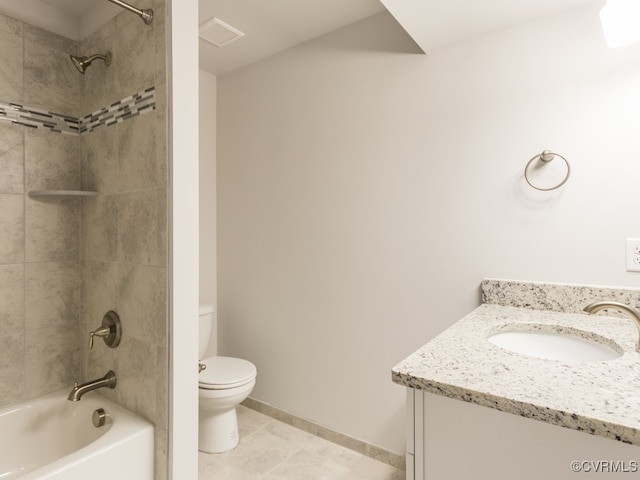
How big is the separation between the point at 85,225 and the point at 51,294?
356 mm

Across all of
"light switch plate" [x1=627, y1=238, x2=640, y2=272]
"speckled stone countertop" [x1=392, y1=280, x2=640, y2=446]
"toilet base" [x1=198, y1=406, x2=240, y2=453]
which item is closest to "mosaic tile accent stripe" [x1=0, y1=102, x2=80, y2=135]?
"toilet base" [x1=198, y1=406, x2=240, y2=453]

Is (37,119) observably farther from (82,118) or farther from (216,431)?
(216,431)

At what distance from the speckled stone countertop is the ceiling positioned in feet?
4.01

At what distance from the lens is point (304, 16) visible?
6.38ft

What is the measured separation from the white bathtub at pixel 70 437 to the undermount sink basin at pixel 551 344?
128 cm

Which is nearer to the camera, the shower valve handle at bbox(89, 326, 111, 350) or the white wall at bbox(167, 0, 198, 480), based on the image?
the white wall at bbox(167, 0, 198, 480)

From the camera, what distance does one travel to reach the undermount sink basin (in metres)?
1.11

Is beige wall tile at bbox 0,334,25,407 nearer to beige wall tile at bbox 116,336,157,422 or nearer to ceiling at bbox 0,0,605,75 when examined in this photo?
beige wall tile at bbox 116,336,157,422

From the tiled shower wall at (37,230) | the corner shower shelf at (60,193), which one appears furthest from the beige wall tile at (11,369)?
the corner shower shelf at (60,193)

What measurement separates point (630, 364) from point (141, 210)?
1567mm

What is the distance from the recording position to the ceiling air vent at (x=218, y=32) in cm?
194

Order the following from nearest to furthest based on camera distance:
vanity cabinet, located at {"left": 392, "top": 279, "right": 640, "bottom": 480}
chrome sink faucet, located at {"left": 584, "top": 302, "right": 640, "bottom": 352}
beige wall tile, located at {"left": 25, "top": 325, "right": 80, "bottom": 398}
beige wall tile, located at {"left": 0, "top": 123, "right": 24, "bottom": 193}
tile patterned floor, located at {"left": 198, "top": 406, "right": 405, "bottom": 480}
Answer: vanity cabinet, located at {"left": 392, "top": 279, "right": 640, "bottom": 480}
chrome sink faucet, located at {"left": 584, "top": 302, "right": 640, "bottom": 352}
beige wall tile, located at {"left": 0, "top": 123, "right": 24, "bottom": 193}
beige wall tile, located at {"left": 25, "top": 325, "right": 80, "bottom": 398}
tile patterned floor, located at {"left": 198, "top": 406, "right": 405, "bottom": 480}

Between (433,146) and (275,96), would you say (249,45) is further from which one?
(433,146)

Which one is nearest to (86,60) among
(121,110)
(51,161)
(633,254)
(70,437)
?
(121,110)
